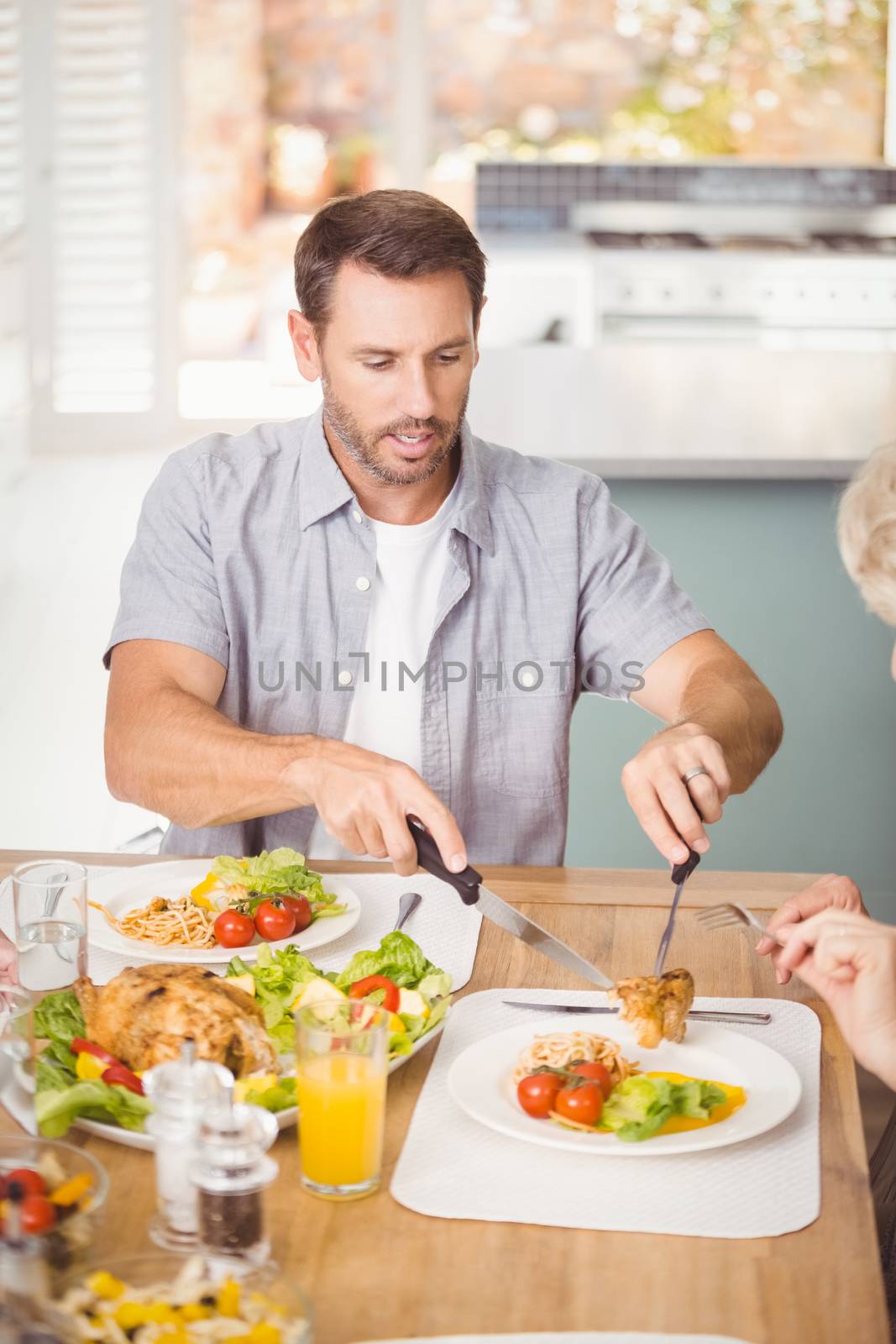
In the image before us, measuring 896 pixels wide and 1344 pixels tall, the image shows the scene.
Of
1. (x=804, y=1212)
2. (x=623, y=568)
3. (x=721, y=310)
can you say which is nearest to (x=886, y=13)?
(x=721, y=310)

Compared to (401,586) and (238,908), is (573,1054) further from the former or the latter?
(401,586)

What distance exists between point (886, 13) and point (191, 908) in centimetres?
604

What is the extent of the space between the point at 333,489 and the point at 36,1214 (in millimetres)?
1228

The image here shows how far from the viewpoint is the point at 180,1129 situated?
0.99 metres

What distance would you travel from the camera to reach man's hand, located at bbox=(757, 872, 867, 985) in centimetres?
143

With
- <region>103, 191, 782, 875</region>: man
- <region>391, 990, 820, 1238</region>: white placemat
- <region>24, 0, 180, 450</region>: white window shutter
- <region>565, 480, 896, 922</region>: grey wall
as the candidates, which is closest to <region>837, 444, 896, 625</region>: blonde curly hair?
<region>103, 191, 782, 875</region>: man

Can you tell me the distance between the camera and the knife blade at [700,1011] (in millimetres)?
1355

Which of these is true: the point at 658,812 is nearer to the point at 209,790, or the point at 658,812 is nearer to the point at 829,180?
the point at 209,790

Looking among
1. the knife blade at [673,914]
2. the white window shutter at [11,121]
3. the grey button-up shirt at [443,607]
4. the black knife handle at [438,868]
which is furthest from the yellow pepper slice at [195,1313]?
the white window shutter at [11,121]

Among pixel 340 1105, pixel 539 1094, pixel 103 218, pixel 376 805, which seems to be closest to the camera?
pixel 340 1105

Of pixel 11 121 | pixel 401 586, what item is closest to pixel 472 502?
pixel 401 586

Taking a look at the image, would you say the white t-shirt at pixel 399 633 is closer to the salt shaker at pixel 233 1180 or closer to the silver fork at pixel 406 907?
the silver fork at pixel 406 907

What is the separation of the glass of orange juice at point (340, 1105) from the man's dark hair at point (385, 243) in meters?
1.04

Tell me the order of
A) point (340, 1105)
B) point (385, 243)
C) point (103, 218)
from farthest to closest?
point (103, 218) → point (385, 243) → point (340, 1105)
